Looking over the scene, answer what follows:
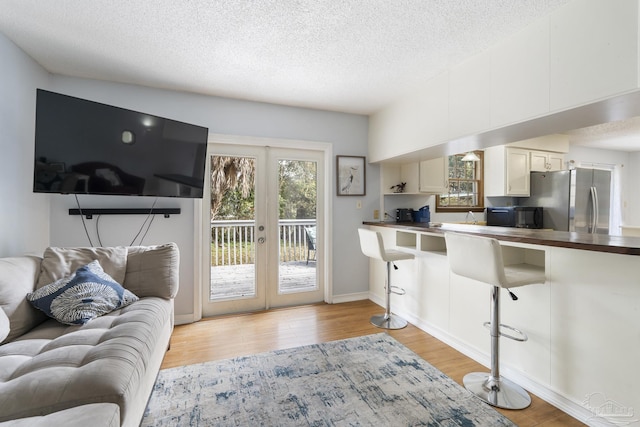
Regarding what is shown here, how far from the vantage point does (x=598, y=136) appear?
4.51 metres

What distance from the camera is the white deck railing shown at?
331 cm

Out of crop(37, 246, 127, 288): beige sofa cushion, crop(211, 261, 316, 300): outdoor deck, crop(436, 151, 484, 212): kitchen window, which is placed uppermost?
crop(436, 151, 484, 212): kitchen window

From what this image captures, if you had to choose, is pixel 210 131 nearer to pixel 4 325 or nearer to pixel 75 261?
pixel 75 261

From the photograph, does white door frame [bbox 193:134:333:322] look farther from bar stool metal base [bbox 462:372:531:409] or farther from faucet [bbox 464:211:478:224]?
faucet [bbox 464:211:478:224]

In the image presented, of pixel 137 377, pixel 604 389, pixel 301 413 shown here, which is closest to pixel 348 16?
pixel 137 377

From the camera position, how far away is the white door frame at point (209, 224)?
313cm

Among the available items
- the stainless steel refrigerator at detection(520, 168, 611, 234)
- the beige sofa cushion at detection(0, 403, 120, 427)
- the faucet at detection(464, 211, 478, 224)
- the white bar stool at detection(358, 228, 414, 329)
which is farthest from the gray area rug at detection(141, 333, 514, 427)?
the stainless steel refrigerator at detection(520, 168, 611, 234)

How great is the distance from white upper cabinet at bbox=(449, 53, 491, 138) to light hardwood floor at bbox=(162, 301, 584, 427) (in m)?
1.87

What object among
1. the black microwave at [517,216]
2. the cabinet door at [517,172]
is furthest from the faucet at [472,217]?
the cabinet door at [517,172]

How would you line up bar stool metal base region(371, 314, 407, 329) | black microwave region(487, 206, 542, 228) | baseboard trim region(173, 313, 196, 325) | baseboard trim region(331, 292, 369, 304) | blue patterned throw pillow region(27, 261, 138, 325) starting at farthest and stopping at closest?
black microwave region(487, 206, 542, 228) → baseboard trim region(331, 292, 369, 304) → baseboard trim region(173, 313, 196, 325) → bar stool metal base region(371, 314, 407, 329) → blue patterned throw pillow region(27, 261, 138, 325)

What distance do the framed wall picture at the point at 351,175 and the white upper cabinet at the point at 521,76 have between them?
72.1 inches

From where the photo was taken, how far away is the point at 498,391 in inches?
73.8

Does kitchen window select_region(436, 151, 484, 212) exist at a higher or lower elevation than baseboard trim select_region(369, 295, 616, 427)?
higher

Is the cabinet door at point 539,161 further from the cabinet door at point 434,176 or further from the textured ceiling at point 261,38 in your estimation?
the textured ceiling at point 261,38
